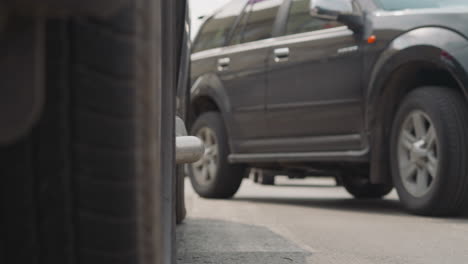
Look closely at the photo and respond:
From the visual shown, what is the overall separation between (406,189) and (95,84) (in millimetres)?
4092

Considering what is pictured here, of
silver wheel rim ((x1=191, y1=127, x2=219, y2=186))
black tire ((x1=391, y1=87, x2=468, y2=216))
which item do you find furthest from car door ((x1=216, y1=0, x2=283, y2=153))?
black tire ((x1=391, y1=87, x2=468, y2=216))

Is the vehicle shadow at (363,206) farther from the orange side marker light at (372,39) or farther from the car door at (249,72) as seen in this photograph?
the orange side marker light at (372,39)

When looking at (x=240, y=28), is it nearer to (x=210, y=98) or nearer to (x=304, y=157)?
(x=210, y=98)

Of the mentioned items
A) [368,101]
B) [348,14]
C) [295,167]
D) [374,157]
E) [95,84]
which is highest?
[95,84]

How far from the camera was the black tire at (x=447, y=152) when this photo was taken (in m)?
4.52

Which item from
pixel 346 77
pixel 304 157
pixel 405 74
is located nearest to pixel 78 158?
pixel 405 74

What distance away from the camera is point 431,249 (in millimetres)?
3295

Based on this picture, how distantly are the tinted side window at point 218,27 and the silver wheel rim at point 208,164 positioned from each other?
848mm

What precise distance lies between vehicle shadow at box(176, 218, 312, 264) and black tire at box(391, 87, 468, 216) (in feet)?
3.54

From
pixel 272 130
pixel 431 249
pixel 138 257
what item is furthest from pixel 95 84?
pixel 272 130

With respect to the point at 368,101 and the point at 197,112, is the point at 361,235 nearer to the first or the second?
the point at 368,101

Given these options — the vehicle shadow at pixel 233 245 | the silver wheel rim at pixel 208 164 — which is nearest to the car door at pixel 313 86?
the silver wheel rim at pixel 208 164

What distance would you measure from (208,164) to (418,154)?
2667mm

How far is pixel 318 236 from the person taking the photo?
3.82 metres
